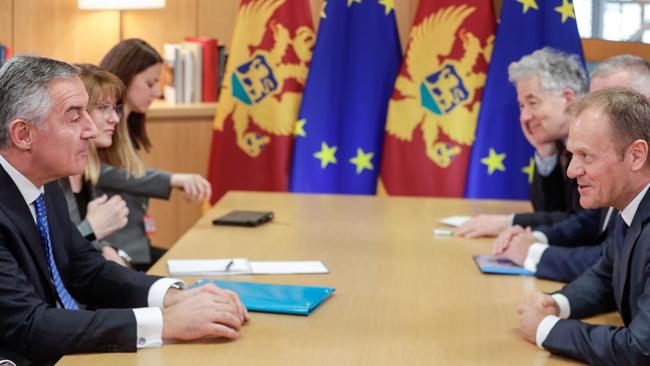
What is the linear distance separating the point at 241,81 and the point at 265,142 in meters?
0.36

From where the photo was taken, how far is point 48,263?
2.35 m

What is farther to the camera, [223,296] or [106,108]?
[106,108]

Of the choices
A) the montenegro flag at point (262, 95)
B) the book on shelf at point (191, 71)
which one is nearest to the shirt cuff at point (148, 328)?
the montenegro flag at point (262, 95)

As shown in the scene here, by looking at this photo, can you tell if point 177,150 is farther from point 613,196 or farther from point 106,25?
point 613,196

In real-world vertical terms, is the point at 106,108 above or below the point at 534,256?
above

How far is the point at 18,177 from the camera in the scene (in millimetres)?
2271

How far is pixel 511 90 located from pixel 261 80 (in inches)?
52.8

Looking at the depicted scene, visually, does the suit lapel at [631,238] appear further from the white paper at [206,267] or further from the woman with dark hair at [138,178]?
the woman with dark hair at [138,178]

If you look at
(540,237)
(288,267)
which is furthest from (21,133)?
(540,237)

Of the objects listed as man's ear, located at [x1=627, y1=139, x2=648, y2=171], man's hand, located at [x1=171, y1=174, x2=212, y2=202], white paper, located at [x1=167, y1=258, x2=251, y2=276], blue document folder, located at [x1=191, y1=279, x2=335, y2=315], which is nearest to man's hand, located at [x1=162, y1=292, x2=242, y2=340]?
blue document folder, located at [x1=191, y1=279, x2=335, y2=315]

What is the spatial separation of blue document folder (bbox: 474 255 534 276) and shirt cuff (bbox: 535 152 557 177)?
86 centimetres

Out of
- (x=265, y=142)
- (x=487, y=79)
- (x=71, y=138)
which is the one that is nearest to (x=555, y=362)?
(x=71, y=138)

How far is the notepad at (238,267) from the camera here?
2.85 meters

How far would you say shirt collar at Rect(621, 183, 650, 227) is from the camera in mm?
2223
